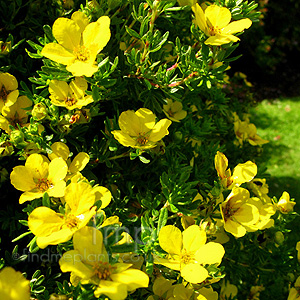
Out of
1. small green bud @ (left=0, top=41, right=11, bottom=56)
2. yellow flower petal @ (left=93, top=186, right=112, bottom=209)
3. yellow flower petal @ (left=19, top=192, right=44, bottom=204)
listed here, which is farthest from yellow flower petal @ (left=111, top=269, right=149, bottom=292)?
small green bud @ (left=0, top=41, right=11, bottom=56)

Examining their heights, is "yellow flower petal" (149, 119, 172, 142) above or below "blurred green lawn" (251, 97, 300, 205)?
above

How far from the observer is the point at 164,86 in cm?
150

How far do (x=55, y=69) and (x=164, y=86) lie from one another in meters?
0.46

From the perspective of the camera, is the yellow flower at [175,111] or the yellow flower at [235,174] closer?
the yellow flower at [235,174]

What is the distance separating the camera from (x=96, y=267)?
102 cm

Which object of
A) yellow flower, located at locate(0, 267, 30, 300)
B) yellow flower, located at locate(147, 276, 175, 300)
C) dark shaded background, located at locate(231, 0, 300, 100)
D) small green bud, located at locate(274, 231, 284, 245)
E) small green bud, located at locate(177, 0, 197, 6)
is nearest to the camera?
yellow flower, located at locate(0, 267, 30, 300)

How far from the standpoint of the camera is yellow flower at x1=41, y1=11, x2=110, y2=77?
4.18 ft

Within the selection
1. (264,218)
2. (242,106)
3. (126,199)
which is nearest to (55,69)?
(126,199)

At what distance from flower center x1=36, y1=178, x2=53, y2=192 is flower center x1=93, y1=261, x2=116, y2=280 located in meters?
0.42

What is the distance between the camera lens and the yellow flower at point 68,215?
3.45 ft

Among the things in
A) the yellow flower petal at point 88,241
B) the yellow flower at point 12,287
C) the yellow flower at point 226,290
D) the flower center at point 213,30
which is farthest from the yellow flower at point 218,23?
the yellow flower at point 226,290

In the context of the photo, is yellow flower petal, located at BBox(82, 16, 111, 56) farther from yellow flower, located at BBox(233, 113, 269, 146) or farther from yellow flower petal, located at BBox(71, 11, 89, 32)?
yellow flower, located at BBox(233, 113, 269, 146)

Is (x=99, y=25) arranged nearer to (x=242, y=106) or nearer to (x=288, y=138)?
(x=242, y=106)

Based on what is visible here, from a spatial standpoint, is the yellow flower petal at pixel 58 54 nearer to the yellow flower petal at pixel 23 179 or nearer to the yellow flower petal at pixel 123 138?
the yellow flower petal at pixel 123 138
